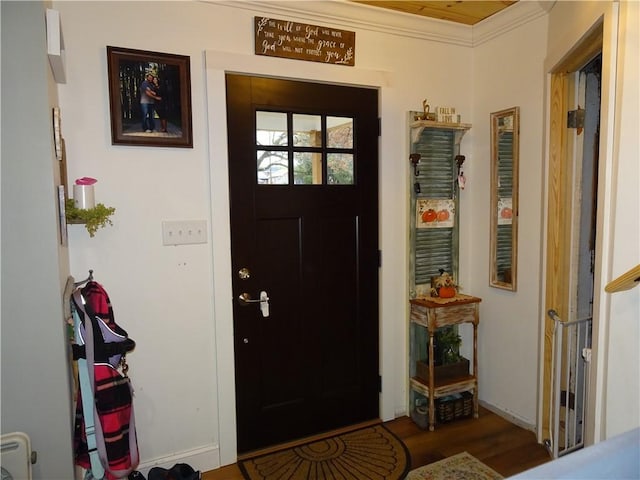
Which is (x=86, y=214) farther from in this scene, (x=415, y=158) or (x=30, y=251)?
(x=415, y=158)

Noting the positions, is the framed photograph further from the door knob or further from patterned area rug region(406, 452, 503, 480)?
patterned area rug region(406, 452, 503, 480)

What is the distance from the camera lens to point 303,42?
241cm

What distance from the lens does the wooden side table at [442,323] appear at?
8.80 ft

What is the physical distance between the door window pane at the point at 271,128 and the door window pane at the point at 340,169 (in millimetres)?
302

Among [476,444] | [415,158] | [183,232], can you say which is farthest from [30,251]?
[476,444]

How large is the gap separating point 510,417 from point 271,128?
2283mm

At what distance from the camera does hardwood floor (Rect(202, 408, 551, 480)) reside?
2334mm

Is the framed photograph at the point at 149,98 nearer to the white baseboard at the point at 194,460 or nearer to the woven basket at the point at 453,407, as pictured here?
the white baseboard at the point at 194,460

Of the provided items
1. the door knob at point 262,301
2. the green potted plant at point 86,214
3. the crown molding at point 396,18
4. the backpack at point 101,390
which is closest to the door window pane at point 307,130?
the crown molding at point 396,18

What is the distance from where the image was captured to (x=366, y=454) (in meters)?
2.44

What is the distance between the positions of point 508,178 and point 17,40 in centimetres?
251

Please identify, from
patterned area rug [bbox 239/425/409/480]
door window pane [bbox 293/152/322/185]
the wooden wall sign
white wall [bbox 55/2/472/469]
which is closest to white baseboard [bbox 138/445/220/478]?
white wall [bbox 55/2/472/469]

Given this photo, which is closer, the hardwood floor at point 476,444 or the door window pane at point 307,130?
the hardwood floor at point 476,444

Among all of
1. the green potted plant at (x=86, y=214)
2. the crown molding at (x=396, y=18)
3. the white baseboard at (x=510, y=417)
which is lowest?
the white baseboard at (x=510, y=417)
